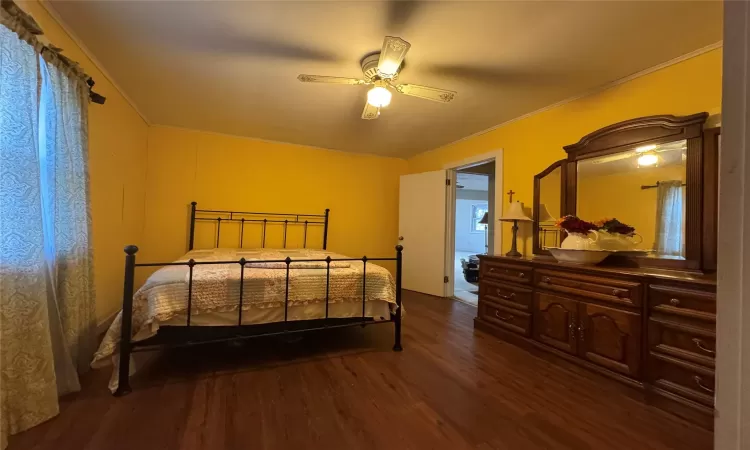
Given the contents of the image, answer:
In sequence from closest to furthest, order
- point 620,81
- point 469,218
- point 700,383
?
point 700,383 < point 620,81 < point 469,218

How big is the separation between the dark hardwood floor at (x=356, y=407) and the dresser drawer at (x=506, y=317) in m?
0.28

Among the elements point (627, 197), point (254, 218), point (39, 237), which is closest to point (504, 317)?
point (627, 197)

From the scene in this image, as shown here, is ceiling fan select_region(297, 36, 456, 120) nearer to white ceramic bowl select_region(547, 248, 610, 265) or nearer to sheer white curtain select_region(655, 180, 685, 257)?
white ceramic bowl select_region(547, 248, 610, 265)

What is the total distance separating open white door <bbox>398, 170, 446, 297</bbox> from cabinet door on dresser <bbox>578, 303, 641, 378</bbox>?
7.53 ft

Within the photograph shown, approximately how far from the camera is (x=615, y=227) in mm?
2406

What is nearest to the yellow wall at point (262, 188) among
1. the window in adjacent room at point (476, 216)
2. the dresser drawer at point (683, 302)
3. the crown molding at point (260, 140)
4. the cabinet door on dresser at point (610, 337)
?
the crown molding at point (260, 140)

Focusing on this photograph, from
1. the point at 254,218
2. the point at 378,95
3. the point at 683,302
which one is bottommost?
the point at 683,302

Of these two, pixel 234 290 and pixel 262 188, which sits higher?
pixel 262 188

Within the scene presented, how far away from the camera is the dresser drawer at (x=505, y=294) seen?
2668mm

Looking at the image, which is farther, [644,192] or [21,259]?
[644,192]

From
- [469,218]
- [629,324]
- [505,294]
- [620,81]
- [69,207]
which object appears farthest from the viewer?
[469,218]

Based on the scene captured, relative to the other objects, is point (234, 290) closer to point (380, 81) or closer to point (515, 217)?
point (380, 81)

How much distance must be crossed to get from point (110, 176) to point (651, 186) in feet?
14.6

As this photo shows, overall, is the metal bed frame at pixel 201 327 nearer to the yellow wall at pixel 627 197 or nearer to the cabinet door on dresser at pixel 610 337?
the cabinet door on dresser at pixel 610 337
